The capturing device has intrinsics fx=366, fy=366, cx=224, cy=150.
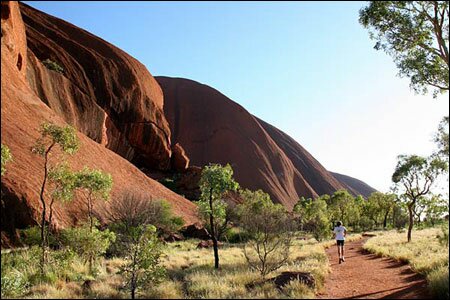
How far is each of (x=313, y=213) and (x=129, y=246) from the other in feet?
128

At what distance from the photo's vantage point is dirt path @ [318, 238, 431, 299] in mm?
10138

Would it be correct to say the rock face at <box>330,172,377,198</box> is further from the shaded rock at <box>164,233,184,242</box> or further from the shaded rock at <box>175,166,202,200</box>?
the shaded rock at <box>164,233,184,242</box>

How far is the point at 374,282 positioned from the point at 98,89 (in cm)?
5026

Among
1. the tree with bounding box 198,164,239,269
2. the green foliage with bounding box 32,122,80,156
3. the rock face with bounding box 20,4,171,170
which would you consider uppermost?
the rock face with bounding box 20,4,171,170

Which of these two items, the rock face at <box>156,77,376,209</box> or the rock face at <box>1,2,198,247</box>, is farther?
the rock face at <box>156,77,376,209</box>

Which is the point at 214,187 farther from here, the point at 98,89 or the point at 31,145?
the point at 98,89

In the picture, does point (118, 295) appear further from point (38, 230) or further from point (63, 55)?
point (63, 55)

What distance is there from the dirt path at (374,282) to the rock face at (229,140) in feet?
230

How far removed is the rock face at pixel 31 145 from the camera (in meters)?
23.5

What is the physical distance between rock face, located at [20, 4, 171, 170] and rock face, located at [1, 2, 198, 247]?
0.80 ft

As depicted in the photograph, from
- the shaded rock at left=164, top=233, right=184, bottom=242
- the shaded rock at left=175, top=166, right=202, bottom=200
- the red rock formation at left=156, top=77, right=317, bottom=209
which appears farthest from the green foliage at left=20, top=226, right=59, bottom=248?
the red rock formation at left=156, top=77, right=317, bottom=209

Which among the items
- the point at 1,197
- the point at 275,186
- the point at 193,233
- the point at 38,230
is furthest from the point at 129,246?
the point at 275,186

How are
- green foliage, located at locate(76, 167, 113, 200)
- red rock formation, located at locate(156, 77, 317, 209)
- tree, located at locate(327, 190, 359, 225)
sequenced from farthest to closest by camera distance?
red rock formation, located at locate(156, 77, 317, 209) → tree, located at locate(327, 190, 359, 225) → green foliage, located at locate(76, 167, 113, 200)

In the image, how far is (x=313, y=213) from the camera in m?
48.1
